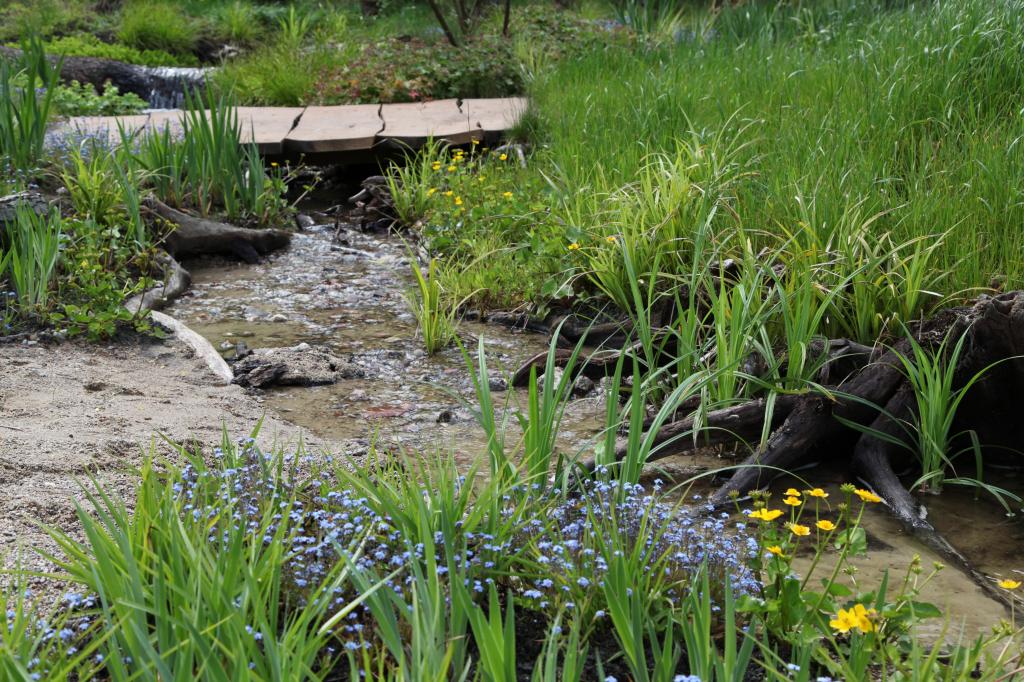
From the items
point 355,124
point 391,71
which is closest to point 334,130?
point 355,124

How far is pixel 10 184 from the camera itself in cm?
537

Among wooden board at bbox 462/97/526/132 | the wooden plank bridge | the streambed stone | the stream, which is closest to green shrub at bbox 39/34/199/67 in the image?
the wooden plank bridge

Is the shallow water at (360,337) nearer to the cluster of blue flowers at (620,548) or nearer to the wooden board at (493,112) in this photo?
the cluster of blue flowers at (620,548)

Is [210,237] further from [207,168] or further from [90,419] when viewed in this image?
[90,419]

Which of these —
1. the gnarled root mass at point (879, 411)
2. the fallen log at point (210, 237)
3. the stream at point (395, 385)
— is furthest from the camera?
the fallen log at point (210, 237)

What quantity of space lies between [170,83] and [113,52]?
72.8 inches

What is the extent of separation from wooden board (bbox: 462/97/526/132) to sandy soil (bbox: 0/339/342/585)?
172 inches

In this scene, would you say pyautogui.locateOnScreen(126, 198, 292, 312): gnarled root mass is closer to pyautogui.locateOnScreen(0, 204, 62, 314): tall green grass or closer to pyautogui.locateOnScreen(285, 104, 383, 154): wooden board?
pyautogui.locateOnScreen(0, 204, 62, 314): tall green grass

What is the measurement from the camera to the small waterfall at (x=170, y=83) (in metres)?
11.8

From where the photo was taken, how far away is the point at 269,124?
328 inches

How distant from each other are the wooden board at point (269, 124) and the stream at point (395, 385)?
1.07 metres

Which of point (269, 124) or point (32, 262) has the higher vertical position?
point (269, 124)

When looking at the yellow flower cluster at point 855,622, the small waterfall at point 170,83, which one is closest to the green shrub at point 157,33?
the small waterfall at point 170,83

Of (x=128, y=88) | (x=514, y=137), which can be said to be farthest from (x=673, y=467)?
(x=128, y=88)
